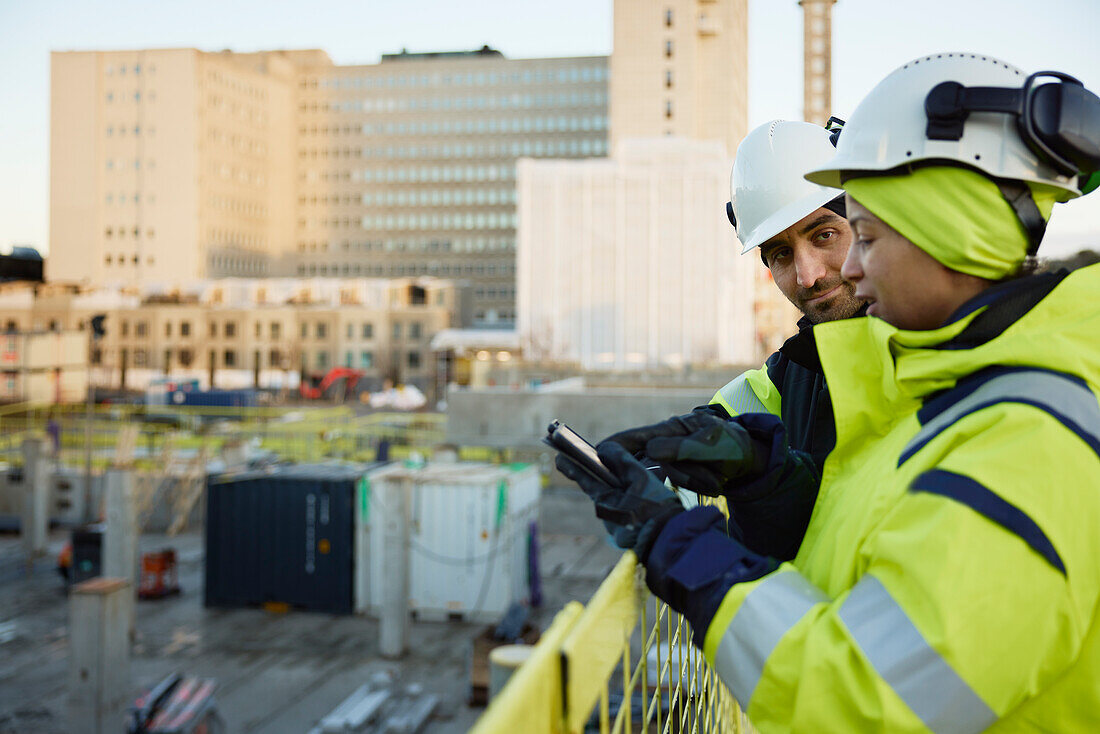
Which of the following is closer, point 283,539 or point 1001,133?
point 1001,133

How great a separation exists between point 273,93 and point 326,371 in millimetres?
50128

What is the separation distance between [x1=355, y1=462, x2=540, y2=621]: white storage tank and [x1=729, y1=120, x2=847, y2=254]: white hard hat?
12721 millimetres

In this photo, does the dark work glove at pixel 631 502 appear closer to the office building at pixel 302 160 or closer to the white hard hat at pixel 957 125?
the white hard hat at pixel 957 125

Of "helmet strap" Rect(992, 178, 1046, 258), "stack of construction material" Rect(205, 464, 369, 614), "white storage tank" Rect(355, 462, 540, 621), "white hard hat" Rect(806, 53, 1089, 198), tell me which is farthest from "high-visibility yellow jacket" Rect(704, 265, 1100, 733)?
"stack of construction material" Rect(205, 464, 369, 614)

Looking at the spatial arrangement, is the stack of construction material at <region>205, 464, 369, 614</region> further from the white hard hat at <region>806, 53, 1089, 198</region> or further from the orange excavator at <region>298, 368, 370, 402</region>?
the orange excavator at <region>298, 368, 370, 402</region>

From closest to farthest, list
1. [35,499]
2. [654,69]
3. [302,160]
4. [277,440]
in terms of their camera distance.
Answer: [35,499] < [277,440] < [654,69] < [302,160]

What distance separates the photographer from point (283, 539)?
16609 mm

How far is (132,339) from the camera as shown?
70.1 metres

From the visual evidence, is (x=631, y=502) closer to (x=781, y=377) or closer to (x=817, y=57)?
(x=781, y=377)

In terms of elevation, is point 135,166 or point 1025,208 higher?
point 135,166

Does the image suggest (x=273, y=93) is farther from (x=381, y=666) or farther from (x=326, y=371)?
(x=381, y=666)

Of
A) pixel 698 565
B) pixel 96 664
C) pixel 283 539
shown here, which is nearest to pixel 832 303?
pixel 698 565

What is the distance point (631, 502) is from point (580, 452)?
0.48ft

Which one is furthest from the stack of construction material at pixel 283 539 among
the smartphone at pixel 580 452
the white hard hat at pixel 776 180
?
→ the smartphone at pixel 580 452
